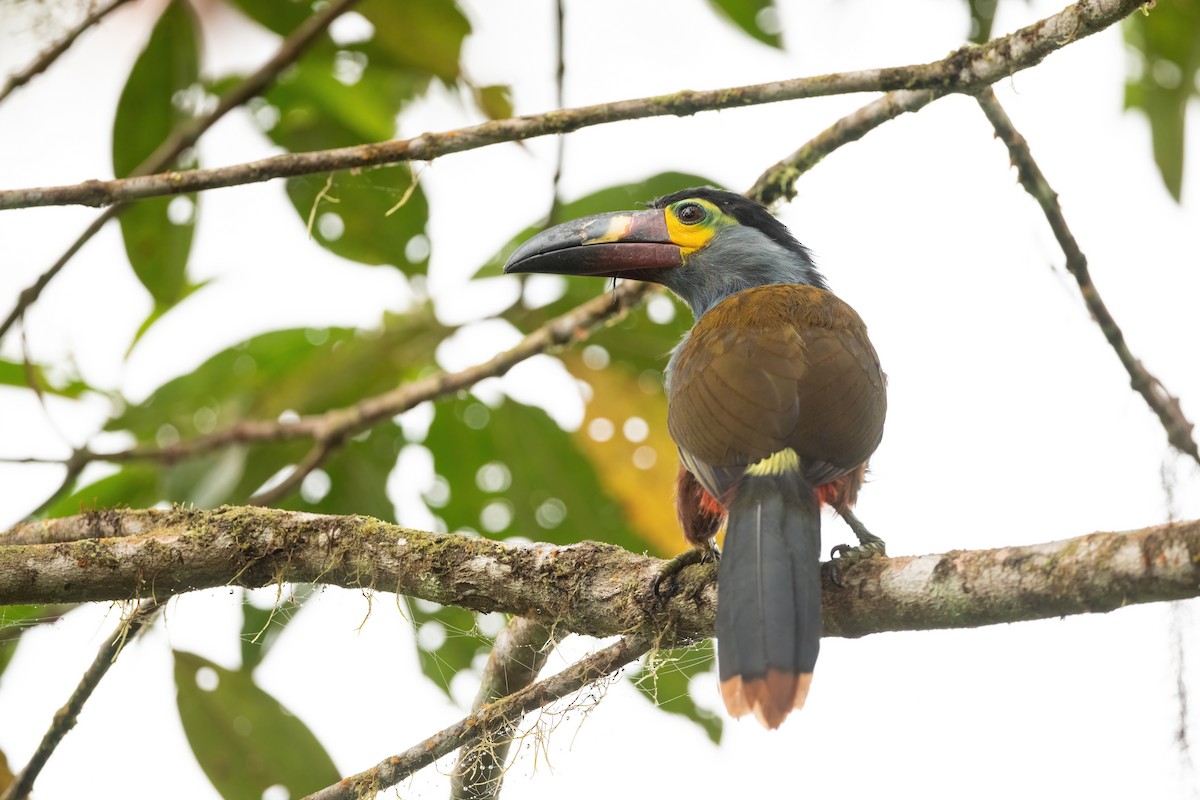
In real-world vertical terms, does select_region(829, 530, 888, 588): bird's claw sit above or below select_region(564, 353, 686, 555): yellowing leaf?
below

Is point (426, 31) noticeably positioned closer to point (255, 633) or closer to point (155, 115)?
point (155, 115)

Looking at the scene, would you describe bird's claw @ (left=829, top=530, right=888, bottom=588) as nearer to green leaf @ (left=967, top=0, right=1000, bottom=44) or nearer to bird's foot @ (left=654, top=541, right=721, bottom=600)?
bird's foot @ (left=654, top=541, right=721, bottom=600)

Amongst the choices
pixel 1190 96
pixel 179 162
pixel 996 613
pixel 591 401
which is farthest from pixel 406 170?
pixel 996 613

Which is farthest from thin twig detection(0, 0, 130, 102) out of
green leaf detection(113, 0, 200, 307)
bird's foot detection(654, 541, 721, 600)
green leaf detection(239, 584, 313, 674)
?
bird's foot detection(654, 541, 721, 600)

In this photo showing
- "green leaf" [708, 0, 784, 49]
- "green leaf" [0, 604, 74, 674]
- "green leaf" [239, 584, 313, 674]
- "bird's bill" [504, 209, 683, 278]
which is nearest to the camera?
"green leaf" [0, 604, 74, 674]

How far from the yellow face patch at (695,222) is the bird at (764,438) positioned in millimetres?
144

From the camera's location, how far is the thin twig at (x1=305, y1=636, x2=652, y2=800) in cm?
256

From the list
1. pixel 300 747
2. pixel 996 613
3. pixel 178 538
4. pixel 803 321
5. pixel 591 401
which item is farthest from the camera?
pixel 591 401

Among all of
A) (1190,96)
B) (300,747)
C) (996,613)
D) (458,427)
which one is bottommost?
(996,613)

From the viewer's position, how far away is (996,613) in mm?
2146

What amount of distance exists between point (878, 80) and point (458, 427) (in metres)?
2.32

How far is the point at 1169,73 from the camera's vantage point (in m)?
4.28

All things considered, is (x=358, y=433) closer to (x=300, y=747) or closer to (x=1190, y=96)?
(x=300, y=747)

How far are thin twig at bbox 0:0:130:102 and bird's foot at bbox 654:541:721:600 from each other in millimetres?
2581
